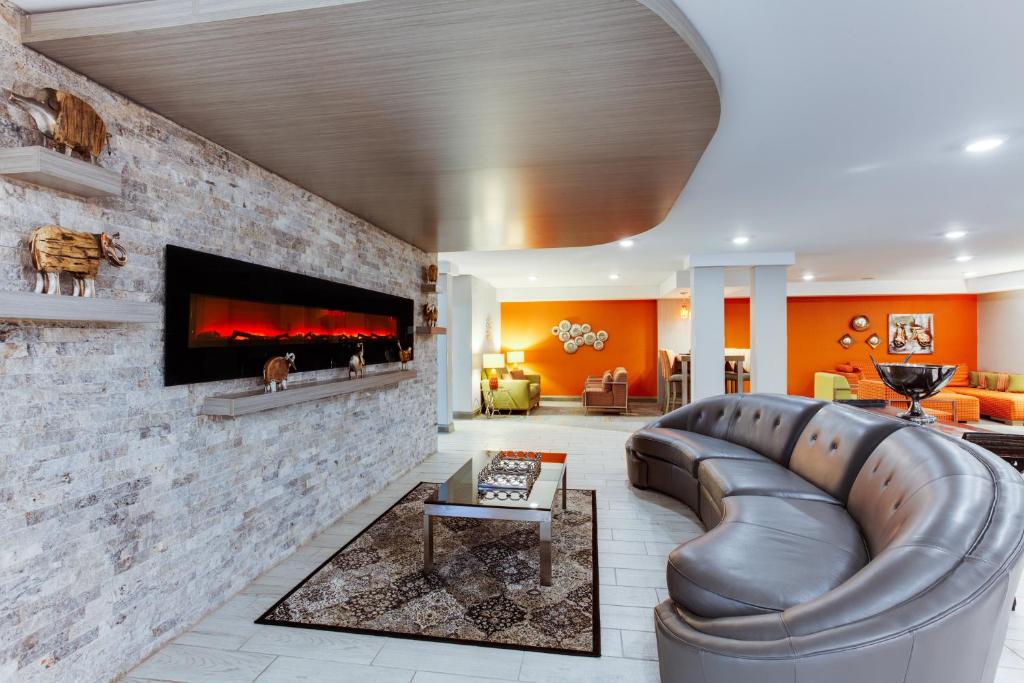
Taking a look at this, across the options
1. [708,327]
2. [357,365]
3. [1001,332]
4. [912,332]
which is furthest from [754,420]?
[1001,332]

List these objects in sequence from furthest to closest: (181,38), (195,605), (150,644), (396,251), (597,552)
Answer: (396,251), (597,552), (195,605), (150,644), (181,38)

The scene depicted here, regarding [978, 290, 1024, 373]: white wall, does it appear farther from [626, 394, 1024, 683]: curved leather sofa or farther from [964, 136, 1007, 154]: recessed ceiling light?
[626, 394, 1024, 683]: curved leather sofa

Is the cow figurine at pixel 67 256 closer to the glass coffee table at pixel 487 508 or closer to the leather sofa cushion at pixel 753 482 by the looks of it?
the glass coffee table at pixel 487 508

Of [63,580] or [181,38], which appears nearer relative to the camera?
[181,38]

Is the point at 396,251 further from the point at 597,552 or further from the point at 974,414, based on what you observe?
the point at 974,414

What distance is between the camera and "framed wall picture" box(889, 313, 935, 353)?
33.1ft

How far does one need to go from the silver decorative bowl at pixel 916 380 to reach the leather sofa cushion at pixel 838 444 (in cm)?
13

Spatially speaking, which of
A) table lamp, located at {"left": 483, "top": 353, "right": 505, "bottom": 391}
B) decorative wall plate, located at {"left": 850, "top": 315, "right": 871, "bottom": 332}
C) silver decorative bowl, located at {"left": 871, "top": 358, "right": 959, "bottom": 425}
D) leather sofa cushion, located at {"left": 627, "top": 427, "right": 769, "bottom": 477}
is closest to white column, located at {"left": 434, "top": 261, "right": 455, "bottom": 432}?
table lamp, located at {"left": 483, "top": 353, "right": 505, "bottom": 391}

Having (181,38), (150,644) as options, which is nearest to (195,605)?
(150,644)

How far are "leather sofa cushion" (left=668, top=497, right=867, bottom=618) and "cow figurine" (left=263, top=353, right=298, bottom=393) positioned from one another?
7.46 ft

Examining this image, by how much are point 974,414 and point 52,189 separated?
451 inches

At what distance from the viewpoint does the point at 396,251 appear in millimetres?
4859

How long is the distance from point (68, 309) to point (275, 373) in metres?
1.29

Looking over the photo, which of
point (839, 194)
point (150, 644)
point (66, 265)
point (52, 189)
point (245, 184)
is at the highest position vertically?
point (839, 194)
